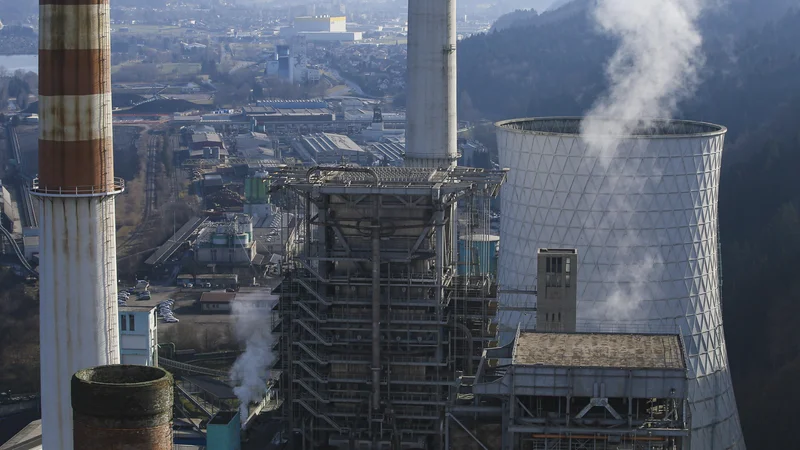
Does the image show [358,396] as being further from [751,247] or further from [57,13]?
[751,247]

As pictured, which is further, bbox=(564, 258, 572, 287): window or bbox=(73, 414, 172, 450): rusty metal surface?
bbox=(564, 258, 572, 287): window

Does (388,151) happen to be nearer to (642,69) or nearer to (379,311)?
(642,69)

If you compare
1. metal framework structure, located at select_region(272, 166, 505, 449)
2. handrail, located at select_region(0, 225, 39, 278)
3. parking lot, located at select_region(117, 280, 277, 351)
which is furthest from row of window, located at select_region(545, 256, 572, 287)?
handrail, located at select_region(0, 225, 39, 278)

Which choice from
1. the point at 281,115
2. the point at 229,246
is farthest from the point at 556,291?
the point at 281,115

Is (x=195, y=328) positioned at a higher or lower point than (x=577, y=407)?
lower

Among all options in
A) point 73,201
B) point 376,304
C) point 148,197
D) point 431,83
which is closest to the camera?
point 73,201

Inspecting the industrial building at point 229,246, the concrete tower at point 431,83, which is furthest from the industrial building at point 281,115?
the concrete tower at point 431,83

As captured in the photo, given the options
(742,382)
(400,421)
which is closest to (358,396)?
(400,421)

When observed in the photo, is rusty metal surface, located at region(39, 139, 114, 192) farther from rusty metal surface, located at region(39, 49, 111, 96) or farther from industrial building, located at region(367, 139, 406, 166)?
industrial building, located at region(367, 139, 406, 166)
